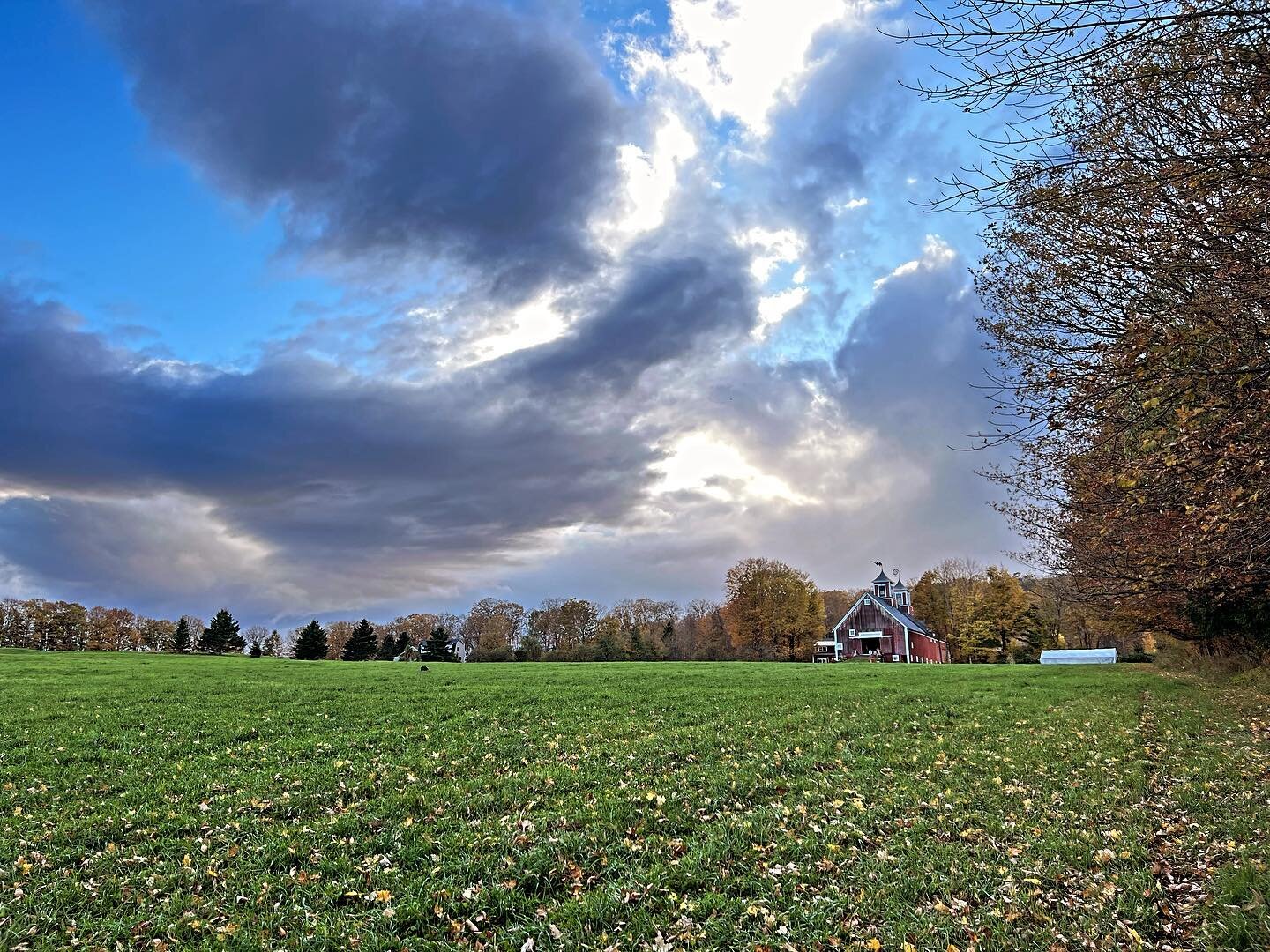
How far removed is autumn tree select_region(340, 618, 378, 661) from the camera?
→ 84688 millimetres

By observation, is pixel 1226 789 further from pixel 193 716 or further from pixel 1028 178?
pixel 193 716

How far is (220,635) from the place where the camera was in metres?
81.9

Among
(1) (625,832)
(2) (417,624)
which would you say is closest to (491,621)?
(2) (417,624)

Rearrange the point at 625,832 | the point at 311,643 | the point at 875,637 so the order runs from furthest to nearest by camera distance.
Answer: the point at 875,637
the point at 311,643
the point at 625,832

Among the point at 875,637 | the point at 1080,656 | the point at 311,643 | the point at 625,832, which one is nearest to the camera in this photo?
the point at 625,832

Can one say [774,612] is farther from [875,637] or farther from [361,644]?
[361,644]

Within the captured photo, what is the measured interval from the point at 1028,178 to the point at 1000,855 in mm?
7651

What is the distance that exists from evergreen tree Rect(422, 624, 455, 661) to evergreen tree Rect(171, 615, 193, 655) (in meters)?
30.1

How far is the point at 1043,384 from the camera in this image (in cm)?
1011

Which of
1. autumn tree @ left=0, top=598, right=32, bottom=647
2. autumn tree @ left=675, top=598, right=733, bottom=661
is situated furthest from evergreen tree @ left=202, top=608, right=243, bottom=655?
autumn tree @ left=675, top=598, right=733, bottom=661

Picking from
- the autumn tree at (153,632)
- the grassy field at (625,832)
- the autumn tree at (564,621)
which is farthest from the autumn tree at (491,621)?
the grassy field at (625,832)

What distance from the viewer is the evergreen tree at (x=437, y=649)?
7862 cm

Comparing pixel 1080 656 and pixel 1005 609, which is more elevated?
pixel 1005 609

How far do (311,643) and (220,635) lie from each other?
1264 cm
